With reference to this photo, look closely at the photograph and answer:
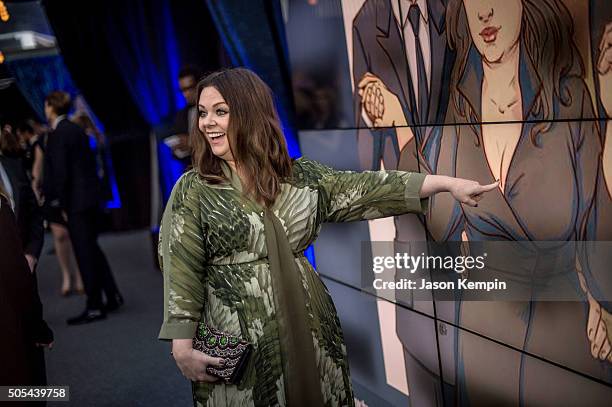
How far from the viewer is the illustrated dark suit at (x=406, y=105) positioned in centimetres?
256

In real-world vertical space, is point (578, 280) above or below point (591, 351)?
above

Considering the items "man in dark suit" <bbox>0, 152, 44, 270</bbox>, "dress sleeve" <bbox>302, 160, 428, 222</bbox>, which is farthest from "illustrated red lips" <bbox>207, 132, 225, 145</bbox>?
"man in dark suit" <bbox>0, 152, 44, 270</bbox>

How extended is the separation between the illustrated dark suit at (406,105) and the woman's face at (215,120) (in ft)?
3.18

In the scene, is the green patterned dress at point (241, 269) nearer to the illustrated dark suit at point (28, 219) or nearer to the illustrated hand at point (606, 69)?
the illustrated hand at point (606, 69)

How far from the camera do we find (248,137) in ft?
6.21

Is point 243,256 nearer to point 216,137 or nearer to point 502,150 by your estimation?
point 216,137

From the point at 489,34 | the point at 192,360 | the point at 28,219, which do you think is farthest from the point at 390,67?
the point at 28,219

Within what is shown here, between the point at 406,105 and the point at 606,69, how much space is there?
1033mm

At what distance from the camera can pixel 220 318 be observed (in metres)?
1.91

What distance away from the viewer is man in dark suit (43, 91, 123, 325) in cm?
498

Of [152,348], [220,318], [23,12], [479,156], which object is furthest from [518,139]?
[23,12]

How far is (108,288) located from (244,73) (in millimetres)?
3994

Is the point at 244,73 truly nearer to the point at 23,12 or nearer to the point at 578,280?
the point at 578,280

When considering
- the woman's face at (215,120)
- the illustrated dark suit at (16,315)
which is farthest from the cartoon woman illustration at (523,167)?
the illustrated dark suit at (16,315)
